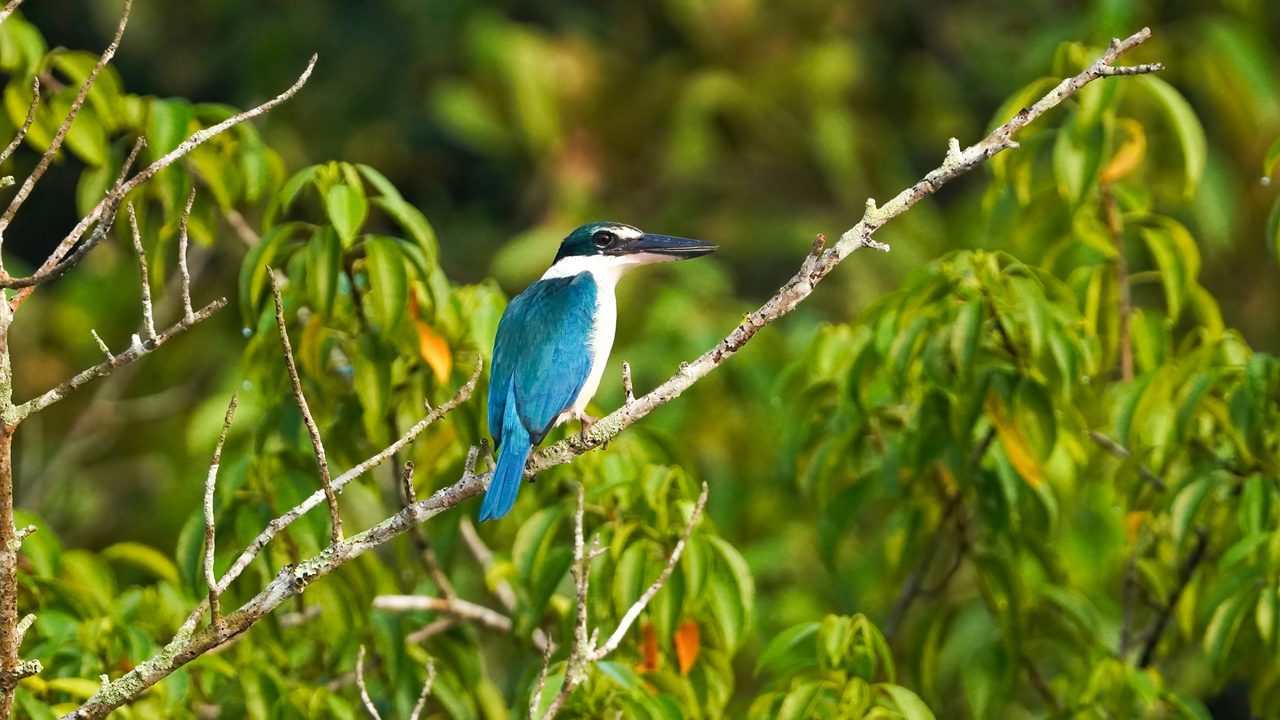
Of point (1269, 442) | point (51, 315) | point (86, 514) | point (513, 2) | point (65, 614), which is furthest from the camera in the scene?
point (513, 2)

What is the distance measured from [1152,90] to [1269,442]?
875 mm

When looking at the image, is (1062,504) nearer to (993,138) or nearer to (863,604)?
(863,604)

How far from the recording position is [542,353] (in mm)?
3744

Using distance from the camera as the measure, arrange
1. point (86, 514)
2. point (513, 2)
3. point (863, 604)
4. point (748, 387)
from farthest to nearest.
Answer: point (513, 2) → point (86, 514) → point (748, 387) → point (863, 604)

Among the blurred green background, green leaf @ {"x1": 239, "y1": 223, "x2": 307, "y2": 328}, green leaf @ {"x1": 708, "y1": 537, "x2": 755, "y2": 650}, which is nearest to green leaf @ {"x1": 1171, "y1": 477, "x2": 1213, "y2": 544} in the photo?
green leaf @ {"x1": 708, "y1": 537, "x2": 755, "y2": 650}

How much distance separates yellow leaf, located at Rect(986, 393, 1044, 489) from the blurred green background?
187 centimetres

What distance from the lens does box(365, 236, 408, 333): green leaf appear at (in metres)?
3.20

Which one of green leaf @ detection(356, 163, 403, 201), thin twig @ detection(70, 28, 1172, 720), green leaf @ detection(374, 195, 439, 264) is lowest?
thin twig @ detection(70, 28, 1172, 720)

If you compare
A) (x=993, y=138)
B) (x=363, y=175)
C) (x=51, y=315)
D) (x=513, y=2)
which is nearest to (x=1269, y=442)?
(x=993, y=138)

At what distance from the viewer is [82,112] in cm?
353

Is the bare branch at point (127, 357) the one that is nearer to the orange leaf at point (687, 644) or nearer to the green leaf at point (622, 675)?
the green leaf at point (622, 675)

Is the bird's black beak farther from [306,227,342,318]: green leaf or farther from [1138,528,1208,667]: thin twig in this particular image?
[1138,528,1208,667]: thin twig

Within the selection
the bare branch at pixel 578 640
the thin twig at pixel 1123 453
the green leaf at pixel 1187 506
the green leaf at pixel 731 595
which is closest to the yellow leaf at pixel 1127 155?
the thin twig at pixel 1123 453

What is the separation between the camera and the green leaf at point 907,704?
2.85 metres
